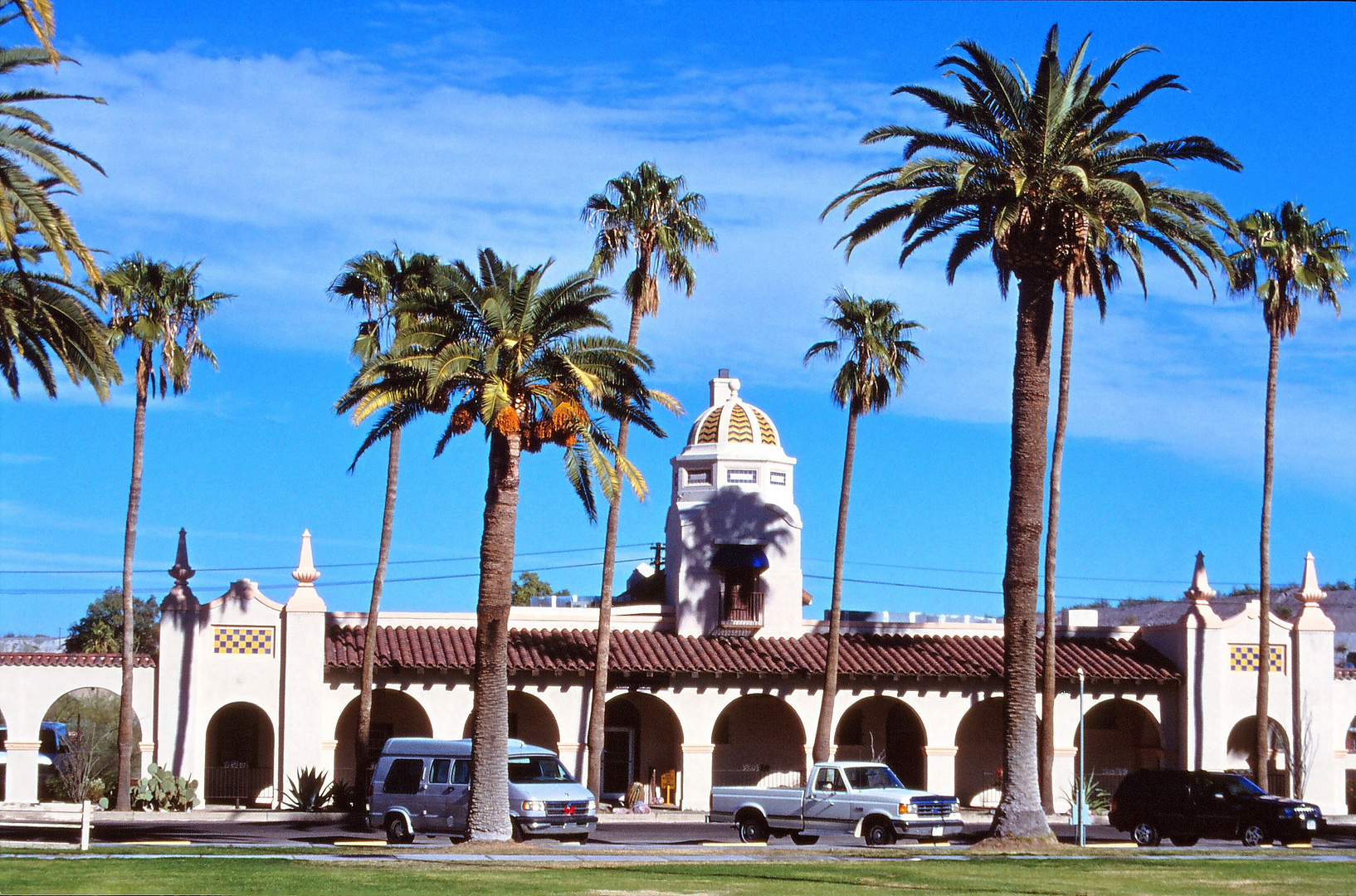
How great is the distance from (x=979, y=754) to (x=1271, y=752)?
27.5 ft

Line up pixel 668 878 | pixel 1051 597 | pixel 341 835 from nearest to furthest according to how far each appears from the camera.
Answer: pixel 668 878, pixel 341 835, pixel 1051 597

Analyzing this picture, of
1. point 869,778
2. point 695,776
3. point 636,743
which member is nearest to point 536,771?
point 869,778

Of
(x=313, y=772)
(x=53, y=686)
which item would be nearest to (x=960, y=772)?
(x=313, y=772)

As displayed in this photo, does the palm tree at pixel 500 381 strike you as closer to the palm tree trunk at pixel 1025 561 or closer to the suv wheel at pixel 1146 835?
the palm tree trunk at pixel 1025 561

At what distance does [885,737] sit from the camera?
45438mm

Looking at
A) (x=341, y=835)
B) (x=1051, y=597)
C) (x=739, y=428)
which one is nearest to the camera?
(x=341, y=835)

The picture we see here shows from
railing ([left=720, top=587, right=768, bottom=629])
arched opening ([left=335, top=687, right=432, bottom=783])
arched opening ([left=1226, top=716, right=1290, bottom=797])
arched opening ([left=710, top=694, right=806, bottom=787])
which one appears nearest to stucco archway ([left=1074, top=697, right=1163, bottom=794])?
arched opening ([left=1226, top=716, right=1290, bottom=797])

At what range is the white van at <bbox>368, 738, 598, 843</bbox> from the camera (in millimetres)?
29156

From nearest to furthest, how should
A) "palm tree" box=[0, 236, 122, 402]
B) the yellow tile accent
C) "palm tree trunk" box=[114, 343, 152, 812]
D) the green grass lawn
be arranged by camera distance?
the green grass lawn < "palm tree" box=[0, 236, 122, 402] < "palm tree trunk" box=[114, 343, 152, 812] < the yellow tile accent

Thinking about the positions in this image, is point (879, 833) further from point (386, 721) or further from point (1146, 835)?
point (386, 721)

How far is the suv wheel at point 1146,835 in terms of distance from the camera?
31.3 meters

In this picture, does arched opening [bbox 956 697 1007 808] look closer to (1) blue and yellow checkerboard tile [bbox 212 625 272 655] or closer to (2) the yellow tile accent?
(2) the yellow tile accent

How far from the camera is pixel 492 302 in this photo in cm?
2884

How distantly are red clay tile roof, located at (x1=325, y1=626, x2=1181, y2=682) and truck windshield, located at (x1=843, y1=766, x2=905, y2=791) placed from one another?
1176 cm
